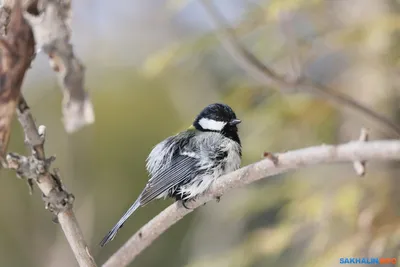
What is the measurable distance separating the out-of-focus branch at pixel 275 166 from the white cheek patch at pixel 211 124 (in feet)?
0.87

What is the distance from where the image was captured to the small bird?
2.52 ft

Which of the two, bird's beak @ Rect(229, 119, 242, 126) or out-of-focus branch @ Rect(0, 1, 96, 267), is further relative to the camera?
bird's beak @ Rect(229, 119, 242, 126)

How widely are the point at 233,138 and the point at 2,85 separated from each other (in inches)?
19.8

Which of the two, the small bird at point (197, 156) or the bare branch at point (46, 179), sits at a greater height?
the small bird at point (197, 156)

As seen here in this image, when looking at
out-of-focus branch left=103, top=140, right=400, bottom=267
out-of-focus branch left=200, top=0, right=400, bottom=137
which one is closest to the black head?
out-of-focus branch left=200, top=0, right=400, bottom=137

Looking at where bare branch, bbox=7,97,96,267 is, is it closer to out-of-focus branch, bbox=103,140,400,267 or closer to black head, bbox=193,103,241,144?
out-of-focus branch, bbox=103,140,400,267

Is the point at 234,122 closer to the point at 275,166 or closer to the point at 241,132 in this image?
the point at 275,166

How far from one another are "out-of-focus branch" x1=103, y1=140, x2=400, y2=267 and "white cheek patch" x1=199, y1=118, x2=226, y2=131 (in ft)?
0.87

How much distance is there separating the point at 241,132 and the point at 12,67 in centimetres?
104

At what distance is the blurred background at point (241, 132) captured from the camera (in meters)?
1.08

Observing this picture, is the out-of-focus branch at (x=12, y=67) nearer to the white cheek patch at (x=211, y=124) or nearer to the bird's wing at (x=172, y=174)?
the bird's wing at (x=172, y=174)

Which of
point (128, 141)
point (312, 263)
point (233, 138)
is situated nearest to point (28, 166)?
point (233, 138)

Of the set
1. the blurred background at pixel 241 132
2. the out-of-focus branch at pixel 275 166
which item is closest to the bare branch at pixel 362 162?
the out-of-focus branch at pixel 275 166

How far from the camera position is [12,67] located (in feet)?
1.35
